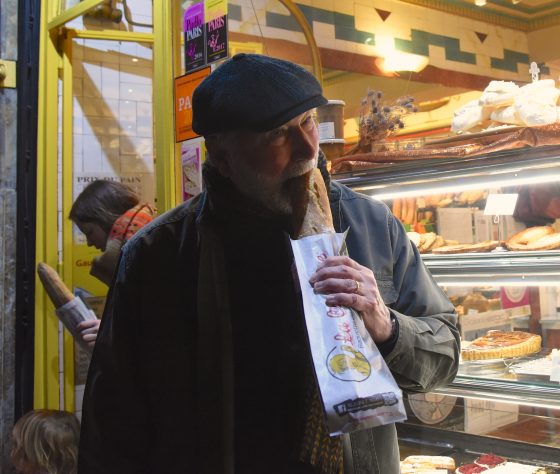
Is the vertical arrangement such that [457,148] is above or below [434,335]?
above

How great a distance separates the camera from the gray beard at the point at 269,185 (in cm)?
167

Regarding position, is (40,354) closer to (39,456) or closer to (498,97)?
(39,456)

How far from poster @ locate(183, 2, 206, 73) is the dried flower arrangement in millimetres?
809

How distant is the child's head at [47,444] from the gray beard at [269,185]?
7.40 feet

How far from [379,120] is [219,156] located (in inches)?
61.1

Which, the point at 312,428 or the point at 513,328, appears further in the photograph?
the point at 513,328

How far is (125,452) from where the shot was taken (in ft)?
5.96

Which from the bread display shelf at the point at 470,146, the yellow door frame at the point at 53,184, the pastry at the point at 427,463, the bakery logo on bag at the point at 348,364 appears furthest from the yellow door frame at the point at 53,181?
the bakery logo on bag at the point at 348,364

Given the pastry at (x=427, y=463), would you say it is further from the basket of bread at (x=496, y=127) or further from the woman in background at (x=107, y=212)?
the woman in background at (x=107, y=212)

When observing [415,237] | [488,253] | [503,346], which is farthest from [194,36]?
[503,346]

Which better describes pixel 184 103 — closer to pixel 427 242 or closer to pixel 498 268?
pixel 427 242

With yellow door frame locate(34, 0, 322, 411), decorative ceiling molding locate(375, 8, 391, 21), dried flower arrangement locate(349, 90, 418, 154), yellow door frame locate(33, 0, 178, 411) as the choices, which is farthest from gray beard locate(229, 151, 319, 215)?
decorative ceiling molding locate(375, 8, 391, 21)

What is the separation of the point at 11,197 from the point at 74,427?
186 cm

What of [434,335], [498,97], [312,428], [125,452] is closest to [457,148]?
[498,97]
